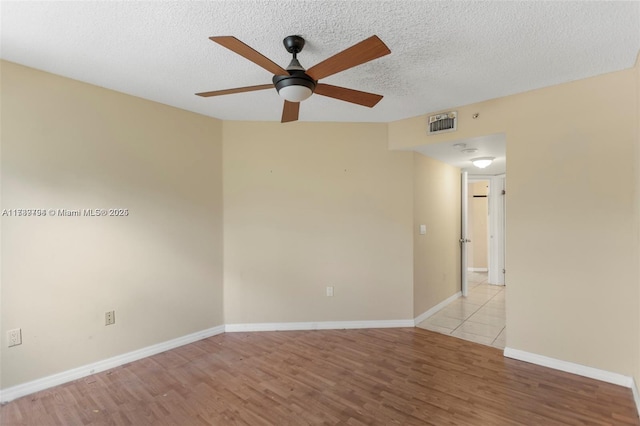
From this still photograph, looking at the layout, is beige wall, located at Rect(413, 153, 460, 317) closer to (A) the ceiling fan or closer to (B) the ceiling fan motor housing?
(A) the ceiling fan

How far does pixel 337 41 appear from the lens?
1911mm

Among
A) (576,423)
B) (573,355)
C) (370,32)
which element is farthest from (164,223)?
(573,355)

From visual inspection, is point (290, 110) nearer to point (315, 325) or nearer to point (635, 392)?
point (315, 325)

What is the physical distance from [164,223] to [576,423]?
12.1 feet

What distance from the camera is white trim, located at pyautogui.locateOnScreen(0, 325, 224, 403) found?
2182 millimetres

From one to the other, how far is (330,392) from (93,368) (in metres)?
2.08

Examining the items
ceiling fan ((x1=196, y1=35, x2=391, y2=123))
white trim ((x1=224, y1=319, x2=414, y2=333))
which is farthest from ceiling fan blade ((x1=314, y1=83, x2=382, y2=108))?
white trim ((x1=224, y1=319, x2=414, y2=333))

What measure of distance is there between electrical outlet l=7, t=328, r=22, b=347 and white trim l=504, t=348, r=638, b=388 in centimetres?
412

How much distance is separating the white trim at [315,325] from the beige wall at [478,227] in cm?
414

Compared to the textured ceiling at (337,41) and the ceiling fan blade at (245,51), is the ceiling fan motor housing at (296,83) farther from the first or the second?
the textured ceiling at (337,41)

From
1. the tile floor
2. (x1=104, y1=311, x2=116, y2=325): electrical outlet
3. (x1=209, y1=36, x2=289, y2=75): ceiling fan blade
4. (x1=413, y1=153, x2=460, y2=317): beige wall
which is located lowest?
the tile floor

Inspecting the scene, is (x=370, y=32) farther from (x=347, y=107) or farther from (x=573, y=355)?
(x=573, y=355)

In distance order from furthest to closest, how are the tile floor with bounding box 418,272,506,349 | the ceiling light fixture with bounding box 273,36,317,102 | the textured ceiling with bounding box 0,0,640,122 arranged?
the tile floor with bounding box 418,272,506,349, the ceiling light fixture with bounding box 273,36,317,102, the textured ceiling with bounding box 0,0,640,122

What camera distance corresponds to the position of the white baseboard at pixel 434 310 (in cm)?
363
